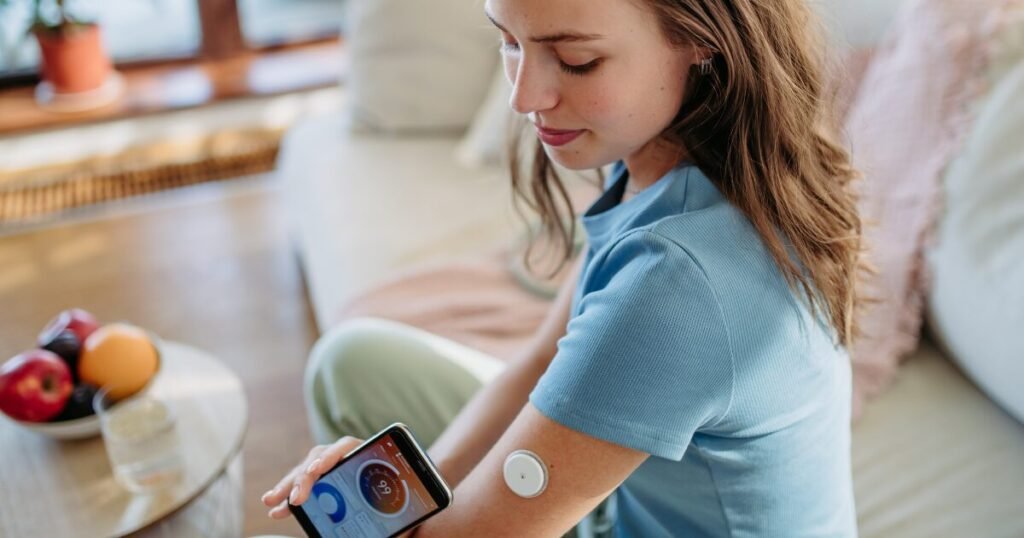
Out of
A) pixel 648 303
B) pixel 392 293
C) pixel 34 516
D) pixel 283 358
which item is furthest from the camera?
pixel 283 358

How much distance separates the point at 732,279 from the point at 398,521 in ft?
1.33

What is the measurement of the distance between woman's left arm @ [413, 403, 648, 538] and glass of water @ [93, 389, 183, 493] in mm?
513

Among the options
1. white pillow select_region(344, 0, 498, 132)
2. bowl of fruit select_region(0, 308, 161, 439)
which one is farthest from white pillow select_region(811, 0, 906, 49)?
bowl of fruit select_region(0, 308, 161, 439)

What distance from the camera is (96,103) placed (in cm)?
280

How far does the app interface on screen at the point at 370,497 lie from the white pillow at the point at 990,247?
2.53ft

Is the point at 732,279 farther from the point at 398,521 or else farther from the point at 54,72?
the point at 54,72

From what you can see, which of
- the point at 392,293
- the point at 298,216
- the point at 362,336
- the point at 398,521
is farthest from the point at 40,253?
the point at 398,521

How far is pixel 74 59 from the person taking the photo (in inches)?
107

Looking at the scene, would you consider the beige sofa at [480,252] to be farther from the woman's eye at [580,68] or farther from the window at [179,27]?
the window at [179,27]

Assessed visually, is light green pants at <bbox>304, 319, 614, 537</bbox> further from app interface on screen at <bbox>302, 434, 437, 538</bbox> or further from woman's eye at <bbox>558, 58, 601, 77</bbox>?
woman's eye at <bbox>558, 58, 601, 77</bbox>

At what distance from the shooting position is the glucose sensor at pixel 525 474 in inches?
34.0

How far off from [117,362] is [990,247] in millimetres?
1167

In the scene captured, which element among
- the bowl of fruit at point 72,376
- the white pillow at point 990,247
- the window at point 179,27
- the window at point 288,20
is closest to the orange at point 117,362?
the bowl of fruit at point 72,376

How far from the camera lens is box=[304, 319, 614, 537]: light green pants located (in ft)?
4.51
